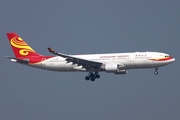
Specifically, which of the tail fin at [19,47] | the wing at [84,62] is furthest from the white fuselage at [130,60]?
the tail fin at [19,47]

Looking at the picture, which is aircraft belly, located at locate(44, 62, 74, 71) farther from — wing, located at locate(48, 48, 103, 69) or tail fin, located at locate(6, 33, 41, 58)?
tail fin, located at locate(6, 33, 41, 58)

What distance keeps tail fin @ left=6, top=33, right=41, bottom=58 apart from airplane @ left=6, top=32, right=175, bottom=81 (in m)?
0.23

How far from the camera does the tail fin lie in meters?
86.7

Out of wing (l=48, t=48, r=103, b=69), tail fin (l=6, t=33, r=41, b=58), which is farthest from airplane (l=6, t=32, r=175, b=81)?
tail fin (l=6, t=33, r=41, b=58)

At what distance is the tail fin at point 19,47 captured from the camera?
284ft

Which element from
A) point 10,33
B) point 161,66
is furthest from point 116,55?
point 10,33

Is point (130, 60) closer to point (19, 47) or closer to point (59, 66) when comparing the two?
point (59, 66)

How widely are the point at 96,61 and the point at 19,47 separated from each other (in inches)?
665

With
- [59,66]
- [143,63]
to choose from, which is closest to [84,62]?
[59,66]

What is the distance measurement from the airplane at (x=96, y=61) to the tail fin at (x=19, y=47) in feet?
0.74

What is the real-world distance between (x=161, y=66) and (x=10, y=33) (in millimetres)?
29941

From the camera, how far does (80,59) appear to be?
3039 inches

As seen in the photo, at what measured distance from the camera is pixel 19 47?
87750 millimetres

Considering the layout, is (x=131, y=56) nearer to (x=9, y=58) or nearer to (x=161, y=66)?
(x=161, y=66)
